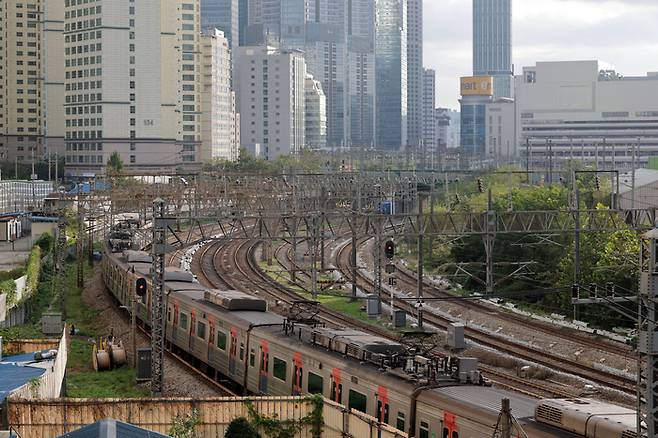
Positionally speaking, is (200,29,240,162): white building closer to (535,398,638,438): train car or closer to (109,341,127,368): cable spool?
(109,341,127,368): cable spool

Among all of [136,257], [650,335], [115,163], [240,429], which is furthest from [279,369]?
[115,163]

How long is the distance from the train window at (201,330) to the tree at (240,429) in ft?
36.4

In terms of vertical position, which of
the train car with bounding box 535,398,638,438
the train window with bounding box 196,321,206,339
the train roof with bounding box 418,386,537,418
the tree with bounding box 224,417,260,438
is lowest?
the train window with bounding box 196,321,206,339

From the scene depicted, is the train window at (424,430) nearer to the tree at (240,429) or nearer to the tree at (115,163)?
the tree at (240,429)

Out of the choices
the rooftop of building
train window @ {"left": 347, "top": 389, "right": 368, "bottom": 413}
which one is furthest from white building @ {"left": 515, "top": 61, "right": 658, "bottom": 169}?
train window @ {"left": 347, "top": 389, "right": 368, "bottom": 413}

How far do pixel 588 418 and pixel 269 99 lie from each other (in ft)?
576

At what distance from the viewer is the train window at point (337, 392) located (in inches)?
784

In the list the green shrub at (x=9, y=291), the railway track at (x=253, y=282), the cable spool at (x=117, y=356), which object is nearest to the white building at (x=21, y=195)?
the railway track at (x=253, y=282)

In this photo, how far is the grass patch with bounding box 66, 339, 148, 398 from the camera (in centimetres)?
2716

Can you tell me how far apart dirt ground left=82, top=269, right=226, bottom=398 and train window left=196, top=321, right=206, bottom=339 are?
966 mm

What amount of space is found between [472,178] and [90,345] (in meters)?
54.6

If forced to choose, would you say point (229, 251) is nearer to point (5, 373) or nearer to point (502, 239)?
point (502, 239)

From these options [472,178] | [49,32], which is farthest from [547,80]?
[472,178]

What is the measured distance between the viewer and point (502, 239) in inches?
1934
